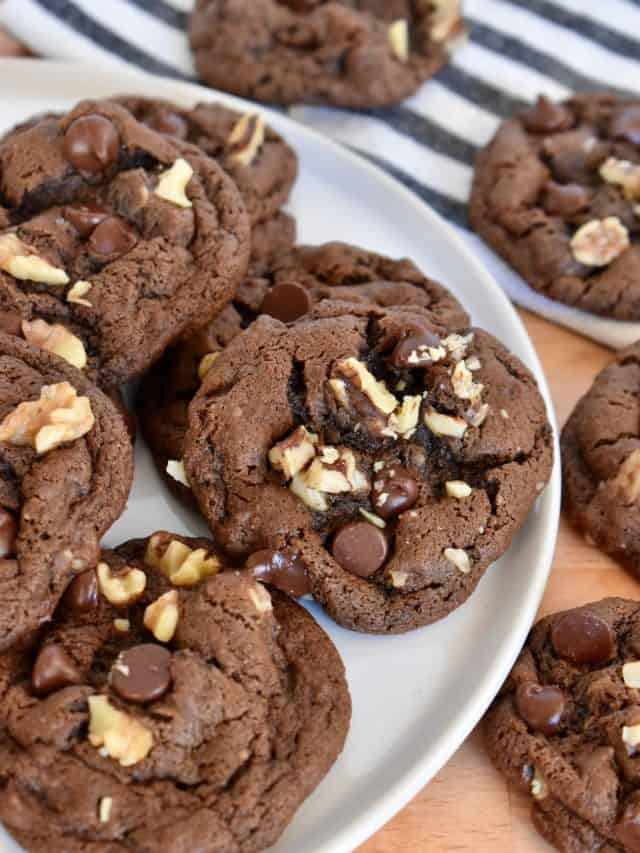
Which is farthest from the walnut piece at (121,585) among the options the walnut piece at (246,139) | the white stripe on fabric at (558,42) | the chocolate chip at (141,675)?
the white stripe on fabric at (558,42)

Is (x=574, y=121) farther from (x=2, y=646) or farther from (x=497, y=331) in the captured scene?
(x=2, y=646)

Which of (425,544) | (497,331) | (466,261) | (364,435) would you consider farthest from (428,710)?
(466,261)

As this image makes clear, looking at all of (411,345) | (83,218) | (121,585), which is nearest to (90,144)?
(83,218)

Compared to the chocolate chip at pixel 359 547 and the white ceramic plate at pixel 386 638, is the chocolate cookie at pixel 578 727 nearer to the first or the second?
the white ceramic plate at pixel 386 638

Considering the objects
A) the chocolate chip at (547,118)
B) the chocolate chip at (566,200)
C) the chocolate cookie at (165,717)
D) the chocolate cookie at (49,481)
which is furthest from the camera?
the chocolate chip at (547,118)

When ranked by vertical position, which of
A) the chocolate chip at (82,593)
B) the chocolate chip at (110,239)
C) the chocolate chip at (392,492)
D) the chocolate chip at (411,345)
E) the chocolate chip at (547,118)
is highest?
the chocolate chip at (547,118)
